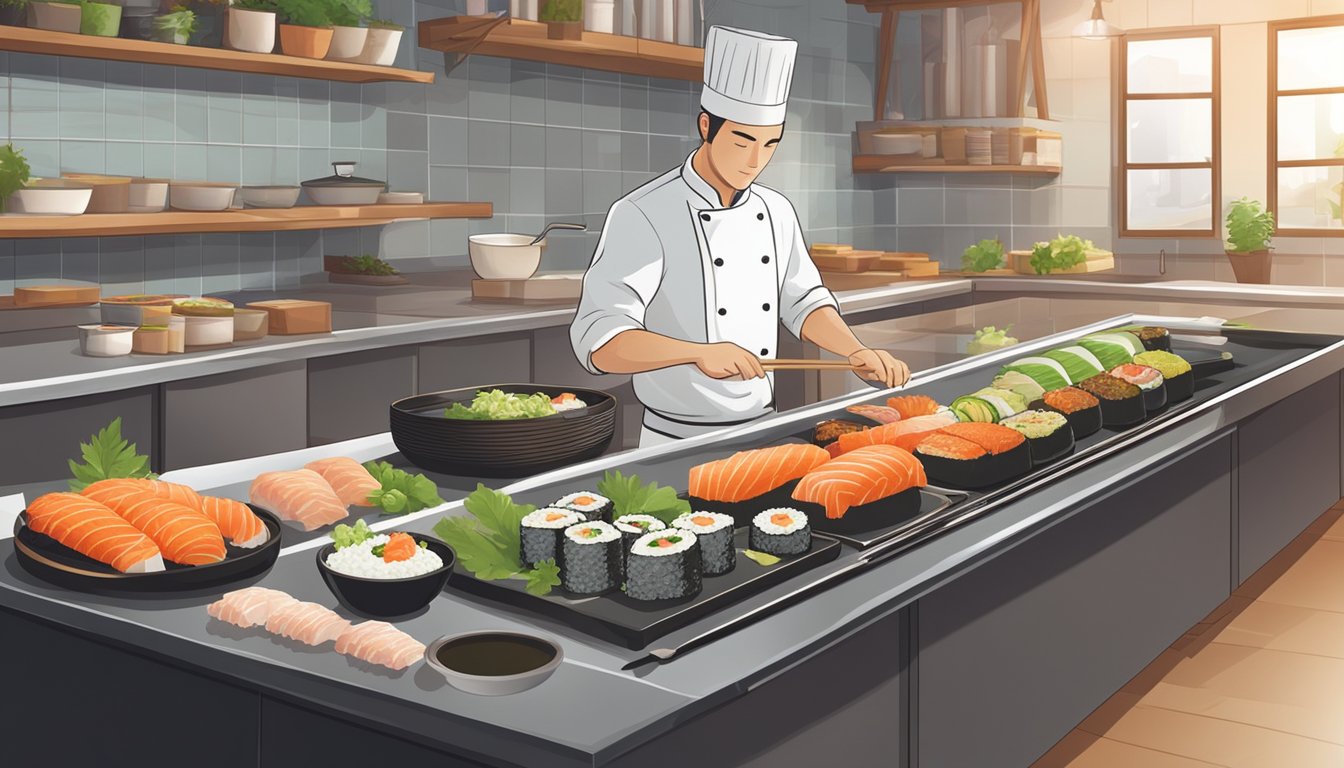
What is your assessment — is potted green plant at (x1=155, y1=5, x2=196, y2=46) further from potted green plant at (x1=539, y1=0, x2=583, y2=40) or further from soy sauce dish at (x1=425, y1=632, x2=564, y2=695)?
soy sauce dish at (x1=425, y1=632, x2=564, y2=695)

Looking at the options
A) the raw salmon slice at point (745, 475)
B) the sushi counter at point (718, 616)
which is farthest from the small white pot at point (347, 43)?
the raw salmon slice at point (745, 475)

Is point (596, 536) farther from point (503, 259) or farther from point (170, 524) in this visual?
point (503, 259)

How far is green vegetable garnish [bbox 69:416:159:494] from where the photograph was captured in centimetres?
169

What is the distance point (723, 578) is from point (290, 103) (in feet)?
10.7

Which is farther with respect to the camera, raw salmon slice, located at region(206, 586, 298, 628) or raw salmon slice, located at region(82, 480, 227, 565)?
raw salmon slice, located at region(82, 480, 227, 565)

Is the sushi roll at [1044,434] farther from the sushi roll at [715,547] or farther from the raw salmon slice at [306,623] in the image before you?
the raw salmon slice at [306,623]

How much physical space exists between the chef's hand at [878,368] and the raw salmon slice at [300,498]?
0.98 m

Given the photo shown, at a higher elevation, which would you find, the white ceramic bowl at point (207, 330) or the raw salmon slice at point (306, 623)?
the white ceramic bowl at point (207, 330)

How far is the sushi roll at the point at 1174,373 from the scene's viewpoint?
8.64ft

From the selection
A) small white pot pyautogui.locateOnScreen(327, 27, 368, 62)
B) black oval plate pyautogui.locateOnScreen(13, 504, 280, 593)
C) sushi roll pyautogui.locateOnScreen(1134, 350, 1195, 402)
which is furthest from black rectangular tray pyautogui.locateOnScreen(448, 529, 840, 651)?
small white pot pyautogui.locateOnScreen(327, 27, 368, 62)

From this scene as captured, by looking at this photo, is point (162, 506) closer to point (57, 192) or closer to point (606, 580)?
point (606, 580)

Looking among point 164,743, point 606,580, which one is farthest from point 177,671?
point 606,580

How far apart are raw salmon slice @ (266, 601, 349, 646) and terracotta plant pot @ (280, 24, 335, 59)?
9.40ft

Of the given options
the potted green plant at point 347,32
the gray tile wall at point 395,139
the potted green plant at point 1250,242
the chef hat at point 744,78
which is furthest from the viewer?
the potted green plant at point 1250,242
